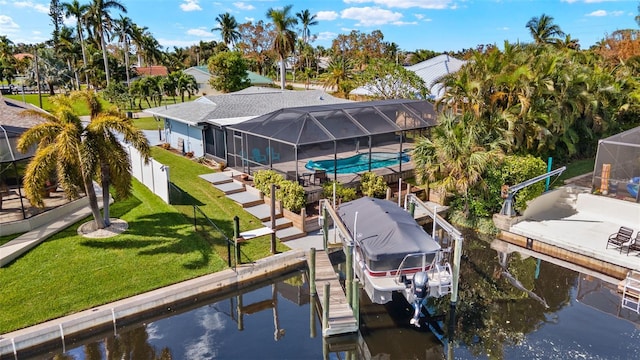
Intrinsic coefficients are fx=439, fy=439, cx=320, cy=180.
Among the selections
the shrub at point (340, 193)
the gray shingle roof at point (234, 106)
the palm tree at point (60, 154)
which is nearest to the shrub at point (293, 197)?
the shrub at point (340, 193)

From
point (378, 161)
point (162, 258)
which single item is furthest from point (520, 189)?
point (162, 258)

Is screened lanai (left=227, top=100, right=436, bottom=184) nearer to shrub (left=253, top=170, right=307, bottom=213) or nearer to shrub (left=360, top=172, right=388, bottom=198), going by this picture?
shrub (left=253, top=170, right=307, bottom=213)

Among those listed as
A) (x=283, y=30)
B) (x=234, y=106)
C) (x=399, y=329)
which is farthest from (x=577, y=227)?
(x=283, y=30)

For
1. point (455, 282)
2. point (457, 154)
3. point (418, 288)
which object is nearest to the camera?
point (418, 288)

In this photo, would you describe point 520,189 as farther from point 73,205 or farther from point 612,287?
point 73,205

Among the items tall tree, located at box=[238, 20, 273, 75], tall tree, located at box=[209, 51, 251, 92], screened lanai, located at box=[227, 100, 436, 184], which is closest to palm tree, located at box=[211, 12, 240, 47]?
tall tree, located at box=[238, 20, 273, 75]

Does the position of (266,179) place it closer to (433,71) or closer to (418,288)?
(418,288)
